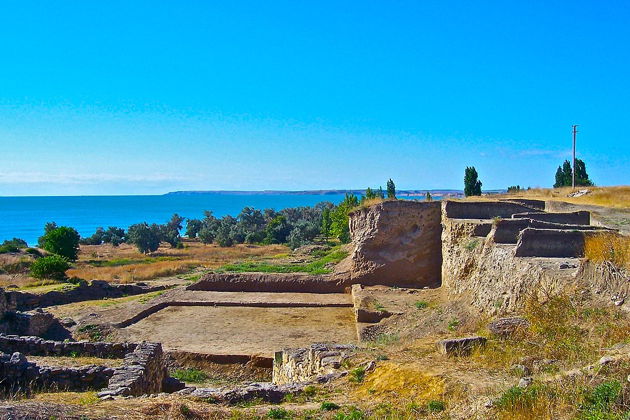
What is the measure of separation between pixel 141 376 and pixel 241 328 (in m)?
7.67

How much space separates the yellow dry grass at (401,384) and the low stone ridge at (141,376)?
3.65 metres

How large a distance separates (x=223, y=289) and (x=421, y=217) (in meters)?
9.05

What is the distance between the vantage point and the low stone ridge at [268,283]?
22.1m

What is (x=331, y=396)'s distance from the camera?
7.26m

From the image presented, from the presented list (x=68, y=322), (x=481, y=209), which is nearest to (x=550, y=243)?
(x=481, y=209)

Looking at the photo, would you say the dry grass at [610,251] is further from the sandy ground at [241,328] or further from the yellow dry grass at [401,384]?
the sandy ground at [241,328]

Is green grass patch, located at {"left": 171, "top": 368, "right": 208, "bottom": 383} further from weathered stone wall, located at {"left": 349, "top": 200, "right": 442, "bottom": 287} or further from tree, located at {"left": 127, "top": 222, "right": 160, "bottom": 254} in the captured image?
tree, located at {"left": 127, "top": 222, "right": 160, "bottom": 254}

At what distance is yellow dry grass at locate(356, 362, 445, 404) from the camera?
6613 mm

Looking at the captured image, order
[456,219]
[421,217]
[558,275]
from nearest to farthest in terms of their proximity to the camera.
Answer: [558,275] → [456,219] → [421,217]

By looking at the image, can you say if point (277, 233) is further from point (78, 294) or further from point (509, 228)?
point (509, 228)

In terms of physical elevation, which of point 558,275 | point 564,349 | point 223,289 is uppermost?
point 558,275

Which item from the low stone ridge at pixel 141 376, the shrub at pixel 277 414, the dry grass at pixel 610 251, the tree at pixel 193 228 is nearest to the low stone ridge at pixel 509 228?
the dry grass at pixel 610 251

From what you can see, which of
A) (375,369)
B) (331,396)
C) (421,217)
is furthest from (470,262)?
(331,396)

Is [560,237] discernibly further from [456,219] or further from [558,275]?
[456,219]
